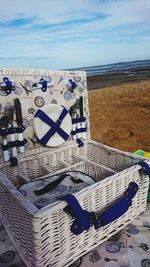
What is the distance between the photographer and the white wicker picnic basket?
0.98 metres

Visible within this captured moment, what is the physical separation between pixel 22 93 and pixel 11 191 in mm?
700

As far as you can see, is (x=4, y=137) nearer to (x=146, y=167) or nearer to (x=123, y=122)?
(x=146, y=167)

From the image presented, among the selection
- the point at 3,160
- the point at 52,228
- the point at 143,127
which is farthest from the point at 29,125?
the point at 143,127


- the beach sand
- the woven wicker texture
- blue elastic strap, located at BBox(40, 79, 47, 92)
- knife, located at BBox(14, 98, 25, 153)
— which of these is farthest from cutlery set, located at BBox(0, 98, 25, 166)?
the beach sand

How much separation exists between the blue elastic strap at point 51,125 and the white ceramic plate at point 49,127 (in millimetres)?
19

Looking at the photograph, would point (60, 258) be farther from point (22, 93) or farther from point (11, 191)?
point (22, 93)

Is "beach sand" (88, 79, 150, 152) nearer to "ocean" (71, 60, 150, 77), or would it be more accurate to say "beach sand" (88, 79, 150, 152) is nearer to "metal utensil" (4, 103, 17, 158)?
"metal utensil" (4, 103, 17, 158)

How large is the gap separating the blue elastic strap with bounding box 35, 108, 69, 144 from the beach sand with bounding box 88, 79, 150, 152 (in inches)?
51.2

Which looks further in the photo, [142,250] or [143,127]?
[143,127]

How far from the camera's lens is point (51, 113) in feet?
5.54

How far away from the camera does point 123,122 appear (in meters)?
3.97

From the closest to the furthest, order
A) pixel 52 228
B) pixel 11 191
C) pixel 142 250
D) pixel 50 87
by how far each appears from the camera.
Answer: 1. pixel 52 228
2. pixel 11 191
3. pixel 142 250
4. pixel 50 87

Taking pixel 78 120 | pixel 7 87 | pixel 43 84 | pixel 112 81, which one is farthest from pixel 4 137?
pixel 112 81

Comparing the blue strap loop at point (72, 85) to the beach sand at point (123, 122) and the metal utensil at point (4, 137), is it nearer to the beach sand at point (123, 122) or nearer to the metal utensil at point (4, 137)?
the metal utensil at point (4, 137)
